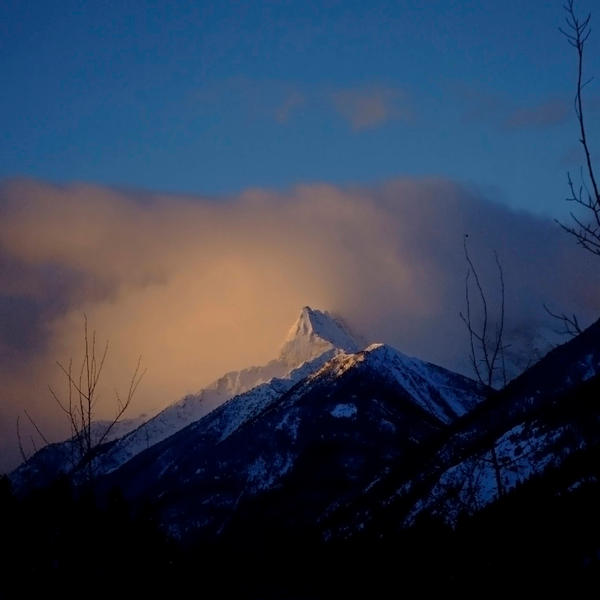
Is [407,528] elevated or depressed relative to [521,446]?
depressed

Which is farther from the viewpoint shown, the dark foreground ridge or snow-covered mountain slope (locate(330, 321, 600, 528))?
snow-covered mountain slope (locate(330, 321, 600, 528))

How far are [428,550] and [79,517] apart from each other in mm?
37244

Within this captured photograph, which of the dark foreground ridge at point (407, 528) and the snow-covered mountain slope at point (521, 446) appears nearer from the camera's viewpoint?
the dark foreground ridge at point (407, 528)

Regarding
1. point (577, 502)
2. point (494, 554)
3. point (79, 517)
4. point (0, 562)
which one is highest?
point (79, 517)

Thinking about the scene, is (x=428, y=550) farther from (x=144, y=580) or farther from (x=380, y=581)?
(x=144, y=580)

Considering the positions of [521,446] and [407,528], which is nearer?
[407,528]

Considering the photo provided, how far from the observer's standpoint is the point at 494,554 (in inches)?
627

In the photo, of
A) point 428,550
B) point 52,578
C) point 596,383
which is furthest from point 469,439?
point 52,578

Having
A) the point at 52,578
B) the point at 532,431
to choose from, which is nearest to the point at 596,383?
the point at 532,431

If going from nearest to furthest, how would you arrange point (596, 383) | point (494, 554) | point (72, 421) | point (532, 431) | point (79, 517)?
point (72, 421) → point (494, 554) → point (79, 517) → point (532, 431) → point (596, 383)

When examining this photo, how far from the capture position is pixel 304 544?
154500mm

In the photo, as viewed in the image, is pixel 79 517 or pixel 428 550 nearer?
pixel 79 517

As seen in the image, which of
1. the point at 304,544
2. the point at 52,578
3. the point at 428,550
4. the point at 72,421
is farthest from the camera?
the point at 304,544

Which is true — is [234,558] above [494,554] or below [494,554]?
above
